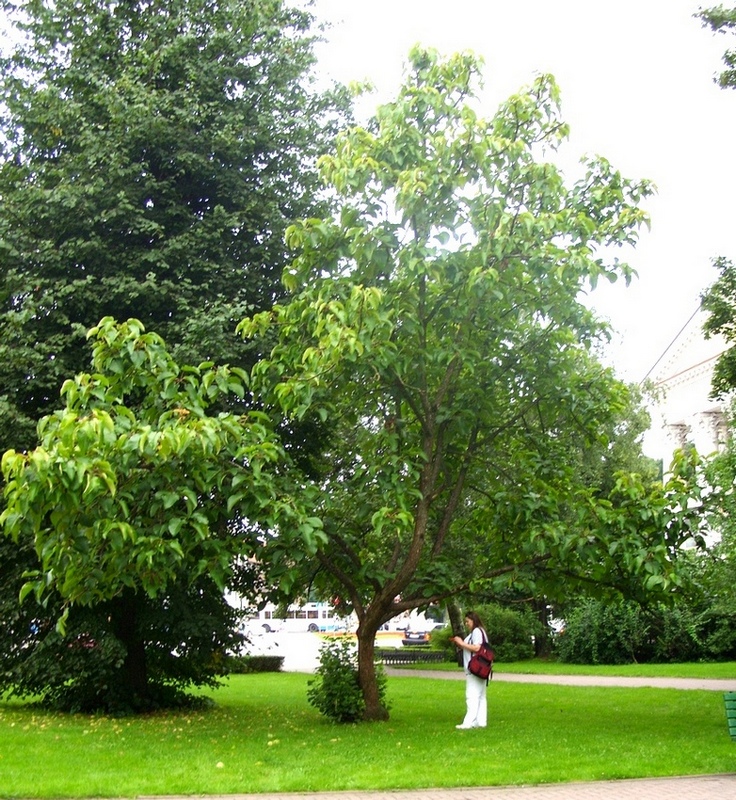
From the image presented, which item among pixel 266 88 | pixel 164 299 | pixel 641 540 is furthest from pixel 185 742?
pixel 266 88

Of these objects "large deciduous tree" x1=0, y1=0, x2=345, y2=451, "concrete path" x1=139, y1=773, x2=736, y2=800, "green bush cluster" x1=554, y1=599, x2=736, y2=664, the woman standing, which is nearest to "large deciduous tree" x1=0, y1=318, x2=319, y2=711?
"concrete path" x1=139, y1=773, x2=736, y2=800

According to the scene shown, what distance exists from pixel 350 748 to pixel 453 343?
5.26 meters

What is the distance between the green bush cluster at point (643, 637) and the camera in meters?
30.4

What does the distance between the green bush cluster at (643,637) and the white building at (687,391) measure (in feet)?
28.6

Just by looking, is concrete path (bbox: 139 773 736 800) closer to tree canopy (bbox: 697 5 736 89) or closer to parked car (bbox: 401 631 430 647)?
tree canopy (bbox: 697 5 736 89)

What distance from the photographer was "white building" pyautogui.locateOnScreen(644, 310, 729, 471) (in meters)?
39.6

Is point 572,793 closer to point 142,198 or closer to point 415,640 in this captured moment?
point 142,198

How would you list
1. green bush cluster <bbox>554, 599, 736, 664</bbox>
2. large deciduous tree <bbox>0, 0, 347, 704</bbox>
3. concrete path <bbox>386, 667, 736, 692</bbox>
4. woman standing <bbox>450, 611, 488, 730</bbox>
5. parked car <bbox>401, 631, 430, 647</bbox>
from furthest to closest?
parked car <bbox>401, 631, 430, 647</bbox>, green bush cluster <bbox>554, 599, 736, 664</bbox>, concrete path <bbox>386, 667, 736, 692</bbox>, large deciduous tree <bbox>0, 0, 347, 704</bbox>, woman standing <bbox>450, 611, 488, 730</bbox>

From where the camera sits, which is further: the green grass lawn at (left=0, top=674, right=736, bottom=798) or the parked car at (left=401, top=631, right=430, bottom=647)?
the parked car at (left=401, top=631, right=430, bottom=647)

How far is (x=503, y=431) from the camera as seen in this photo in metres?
15.3

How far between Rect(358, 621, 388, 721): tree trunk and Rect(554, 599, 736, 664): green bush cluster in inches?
703

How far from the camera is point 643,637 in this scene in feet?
104

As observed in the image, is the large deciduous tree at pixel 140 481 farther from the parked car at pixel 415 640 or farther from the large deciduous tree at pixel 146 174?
the parked car at pixel 415 640

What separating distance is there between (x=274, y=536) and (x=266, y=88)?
30.7ft
